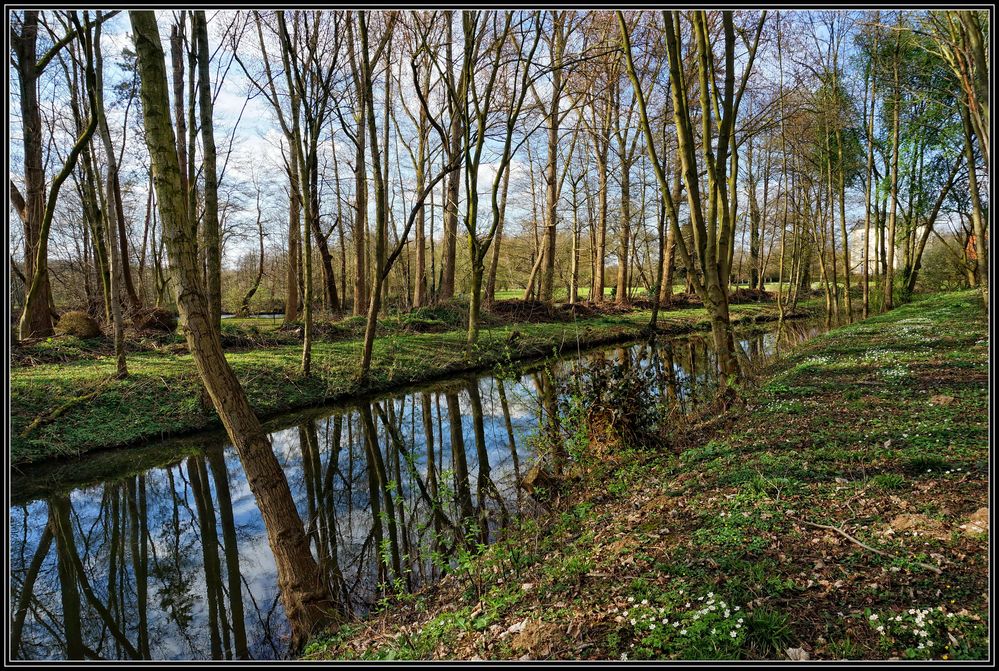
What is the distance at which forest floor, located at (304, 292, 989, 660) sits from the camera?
2451mm

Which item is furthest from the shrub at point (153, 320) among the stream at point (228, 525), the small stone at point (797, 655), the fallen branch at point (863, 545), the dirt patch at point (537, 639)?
the small stone at point (797, 655)

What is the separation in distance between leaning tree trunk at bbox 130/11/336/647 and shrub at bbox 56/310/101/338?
11173mm

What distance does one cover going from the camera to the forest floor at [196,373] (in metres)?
8.10

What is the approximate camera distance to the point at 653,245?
33781 millimetres

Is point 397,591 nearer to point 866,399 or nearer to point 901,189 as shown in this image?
point 866,399

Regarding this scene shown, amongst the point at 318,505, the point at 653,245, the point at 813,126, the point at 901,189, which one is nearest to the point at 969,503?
the point at 318,505

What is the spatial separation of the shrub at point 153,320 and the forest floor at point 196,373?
675mm

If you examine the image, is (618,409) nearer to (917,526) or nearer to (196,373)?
(917,526)

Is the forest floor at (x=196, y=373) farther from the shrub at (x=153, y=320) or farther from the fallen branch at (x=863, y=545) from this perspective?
Answer: the fallen branch at (x=863, y=545)

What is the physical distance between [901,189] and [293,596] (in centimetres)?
2771

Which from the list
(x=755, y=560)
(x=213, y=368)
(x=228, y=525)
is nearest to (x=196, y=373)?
(x=228, y=525)

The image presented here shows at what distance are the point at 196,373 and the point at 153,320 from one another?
5.53 meters

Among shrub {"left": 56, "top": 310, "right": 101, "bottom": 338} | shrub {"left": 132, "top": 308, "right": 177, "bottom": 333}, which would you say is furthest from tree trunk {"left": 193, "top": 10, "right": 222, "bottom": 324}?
shrub {"left": 132, "top": 308, "right": 177, "bottom": 333}

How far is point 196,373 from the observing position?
9773 mm
